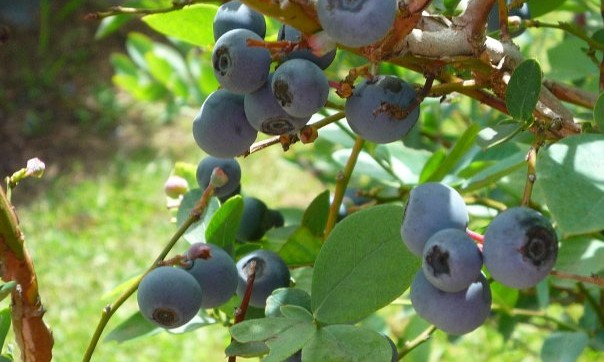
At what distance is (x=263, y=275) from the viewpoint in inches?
25.5

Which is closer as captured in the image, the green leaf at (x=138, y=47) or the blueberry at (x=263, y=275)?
the blueberry at (x=263, y=275)

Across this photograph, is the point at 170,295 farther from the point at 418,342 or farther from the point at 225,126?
the point at 418,342

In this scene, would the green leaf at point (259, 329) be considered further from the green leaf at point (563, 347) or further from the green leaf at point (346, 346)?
the green leaf at point (563, 347)

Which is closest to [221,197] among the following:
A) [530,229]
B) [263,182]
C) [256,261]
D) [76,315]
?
[256,261]

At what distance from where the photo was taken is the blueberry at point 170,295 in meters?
0.59

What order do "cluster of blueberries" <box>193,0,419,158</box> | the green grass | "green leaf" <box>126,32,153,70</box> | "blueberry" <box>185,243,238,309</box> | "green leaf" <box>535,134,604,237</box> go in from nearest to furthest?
"green leaf" <box>535,134,604,237</box> < "cluster of blueberries" <box>193,0,419,158</box> < "blueberry" <box>185,243,238,309</box> < "green leaf" <box>126,32,153,70</box> < the green grass

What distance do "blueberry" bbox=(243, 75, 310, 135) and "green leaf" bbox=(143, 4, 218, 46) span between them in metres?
0.17

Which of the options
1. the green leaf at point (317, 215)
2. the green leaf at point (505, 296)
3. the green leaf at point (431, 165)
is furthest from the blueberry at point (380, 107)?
the green leaf at point (505, 296)

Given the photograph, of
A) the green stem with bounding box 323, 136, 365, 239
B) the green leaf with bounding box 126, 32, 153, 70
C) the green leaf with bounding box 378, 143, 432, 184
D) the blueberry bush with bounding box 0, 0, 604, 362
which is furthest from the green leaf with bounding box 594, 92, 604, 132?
the green leaf with bounding box 126, 32, 153, 70

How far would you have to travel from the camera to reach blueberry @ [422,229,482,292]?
446mm

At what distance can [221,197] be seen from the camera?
2.57ft

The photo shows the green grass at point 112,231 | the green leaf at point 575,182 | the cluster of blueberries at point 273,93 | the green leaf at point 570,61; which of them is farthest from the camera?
the green grass at point 112,231

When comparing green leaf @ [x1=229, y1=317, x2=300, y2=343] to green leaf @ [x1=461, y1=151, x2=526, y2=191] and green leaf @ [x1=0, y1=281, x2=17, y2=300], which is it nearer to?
green leaf @ [x1=0, y1=281, x2=17, y2=300]

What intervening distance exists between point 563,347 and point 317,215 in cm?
38
